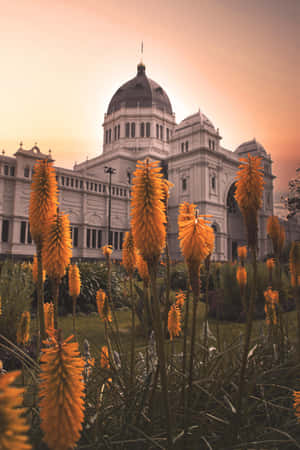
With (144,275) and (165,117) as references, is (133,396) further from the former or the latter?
(165,117)

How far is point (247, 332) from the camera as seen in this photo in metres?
1.27

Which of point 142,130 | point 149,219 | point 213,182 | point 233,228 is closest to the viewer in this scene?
point 149,219

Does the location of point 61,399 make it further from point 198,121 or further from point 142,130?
point 142,130

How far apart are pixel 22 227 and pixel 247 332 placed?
3401cm

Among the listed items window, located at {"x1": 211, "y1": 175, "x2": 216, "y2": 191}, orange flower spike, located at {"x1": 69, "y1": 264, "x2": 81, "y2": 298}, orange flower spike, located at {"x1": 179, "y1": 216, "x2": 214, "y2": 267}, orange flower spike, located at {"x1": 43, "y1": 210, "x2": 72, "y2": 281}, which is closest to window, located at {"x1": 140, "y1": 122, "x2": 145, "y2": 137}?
window, located at {"x1": 211, "y1": 175, "x2": 216, "y2": 191}

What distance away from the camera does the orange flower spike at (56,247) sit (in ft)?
4.14

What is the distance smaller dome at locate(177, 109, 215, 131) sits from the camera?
4106cm

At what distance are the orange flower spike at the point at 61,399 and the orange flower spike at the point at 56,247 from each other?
578 mm

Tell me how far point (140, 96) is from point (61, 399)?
180ft

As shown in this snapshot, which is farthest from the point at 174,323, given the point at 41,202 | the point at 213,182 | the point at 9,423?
the point at 213,182

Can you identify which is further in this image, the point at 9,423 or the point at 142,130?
the point at 142,130

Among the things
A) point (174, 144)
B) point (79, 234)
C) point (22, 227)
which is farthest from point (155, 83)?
point (22, 227)

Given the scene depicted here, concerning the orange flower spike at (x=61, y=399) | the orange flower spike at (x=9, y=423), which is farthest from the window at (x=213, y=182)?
the orange flower spike at (x=9, y=423)

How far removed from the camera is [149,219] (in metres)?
1.01
